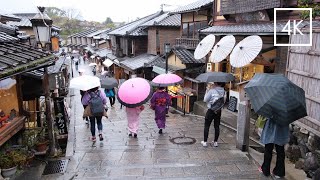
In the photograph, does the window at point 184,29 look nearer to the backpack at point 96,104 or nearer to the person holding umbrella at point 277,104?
the backpack at point 96,104

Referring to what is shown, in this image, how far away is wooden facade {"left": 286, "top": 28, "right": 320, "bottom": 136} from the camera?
6422 mm

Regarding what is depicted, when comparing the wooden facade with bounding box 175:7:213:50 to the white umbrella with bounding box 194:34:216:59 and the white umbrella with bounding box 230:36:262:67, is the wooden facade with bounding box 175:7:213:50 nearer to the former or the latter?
the white umbrella with bounding box 194:34:216:59

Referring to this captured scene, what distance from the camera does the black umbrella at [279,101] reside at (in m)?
5.48

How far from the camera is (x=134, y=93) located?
9.15 metres

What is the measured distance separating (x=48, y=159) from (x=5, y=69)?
12.7 feet

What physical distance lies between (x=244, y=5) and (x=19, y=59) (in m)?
9.56

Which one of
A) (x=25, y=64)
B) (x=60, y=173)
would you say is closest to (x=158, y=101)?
(x=60, y=173)

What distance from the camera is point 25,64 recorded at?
6.23 metres

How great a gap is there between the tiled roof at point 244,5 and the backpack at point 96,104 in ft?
23.6

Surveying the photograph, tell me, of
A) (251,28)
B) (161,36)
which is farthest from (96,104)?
(161,36)

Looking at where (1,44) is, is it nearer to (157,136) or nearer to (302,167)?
(157,136)

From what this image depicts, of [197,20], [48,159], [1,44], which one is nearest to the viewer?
[1,44]

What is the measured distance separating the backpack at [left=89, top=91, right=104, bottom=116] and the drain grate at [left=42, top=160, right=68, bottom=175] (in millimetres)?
1819

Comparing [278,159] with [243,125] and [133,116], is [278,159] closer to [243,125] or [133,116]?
[243,125]
